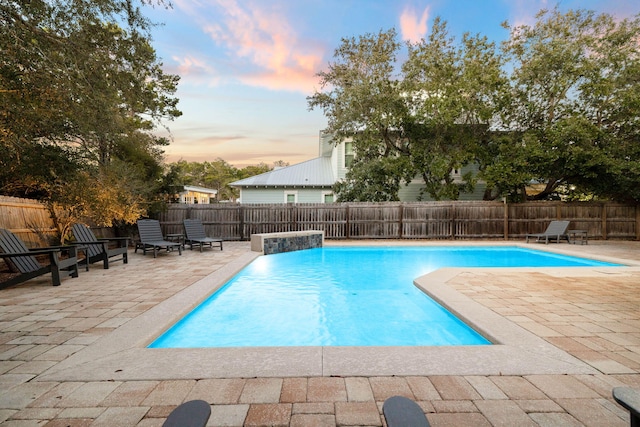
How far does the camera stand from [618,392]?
1.13 m

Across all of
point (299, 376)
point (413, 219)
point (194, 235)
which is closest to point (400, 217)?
point (413, 219)

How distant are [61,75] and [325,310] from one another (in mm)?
5805

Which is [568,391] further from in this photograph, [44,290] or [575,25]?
[575,25]

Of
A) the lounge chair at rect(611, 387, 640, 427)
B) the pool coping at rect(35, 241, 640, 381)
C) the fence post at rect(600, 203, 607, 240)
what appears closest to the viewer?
the lounge chair at rect(611, 387, 640, 427)

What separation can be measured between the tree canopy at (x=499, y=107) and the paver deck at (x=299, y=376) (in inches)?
416

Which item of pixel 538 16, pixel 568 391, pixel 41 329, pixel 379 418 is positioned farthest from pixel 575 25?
pixel 41 329

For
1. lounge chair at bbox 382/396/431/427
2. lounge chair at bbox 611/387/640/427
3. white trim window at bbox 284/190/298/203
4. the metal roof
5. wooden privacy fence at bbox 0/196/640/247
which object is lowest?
lounge chair at bbox 382/396/431/427

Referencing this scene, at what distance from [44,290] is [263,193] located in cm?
1383

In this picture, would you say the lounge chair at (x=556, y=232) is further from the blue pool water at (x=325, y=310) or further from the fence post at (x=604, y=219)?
the blue pool water at (x=325, y=310)

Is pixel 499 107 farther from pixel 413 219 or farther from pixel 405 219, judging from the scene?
pixel 405 219

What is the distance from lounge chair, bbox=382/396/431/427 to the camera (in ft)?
3.67

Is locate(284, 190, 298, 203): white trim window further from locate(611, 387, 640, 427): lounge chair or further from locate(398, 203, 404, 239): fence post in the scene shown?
locate(611, 387, 640, 427): lounge chair

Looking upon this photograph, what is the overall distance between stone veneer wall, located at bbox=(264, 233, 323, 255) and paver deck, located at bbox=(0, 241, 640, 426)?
6.28 metres

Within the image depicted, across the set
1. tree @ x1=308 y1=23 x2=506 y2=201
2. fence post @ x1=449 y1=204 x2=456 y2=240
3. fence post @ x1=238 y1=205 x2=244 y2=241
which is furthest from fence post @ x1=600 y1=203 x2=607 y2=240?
fence post @ x1=238 y1=205 x2=244 y2=241
